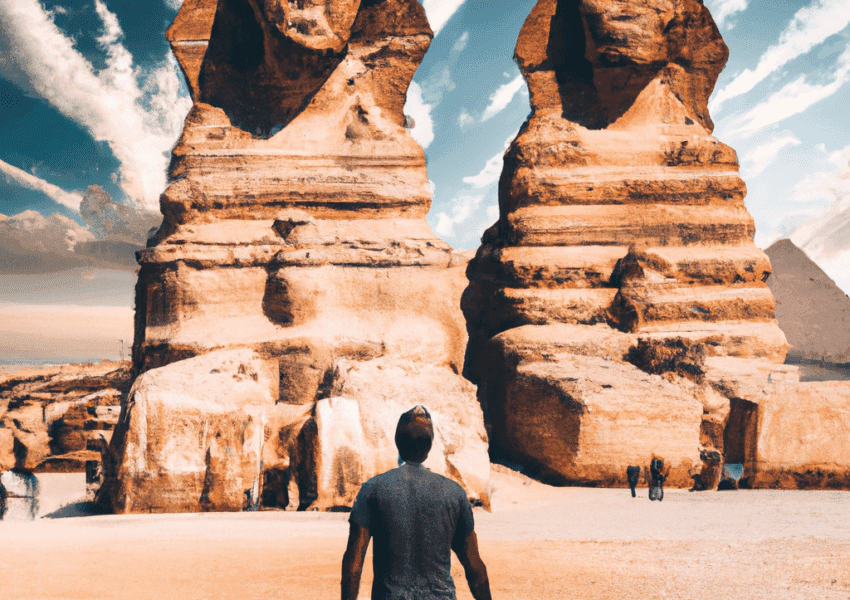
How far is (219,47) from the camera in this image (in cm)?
880

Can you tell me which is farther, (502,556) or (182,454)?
(182,454)

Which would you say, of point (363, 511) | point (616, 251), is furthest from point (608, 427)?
point (363, 511)

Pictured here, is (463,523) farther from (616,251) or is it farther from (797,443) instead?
(616,251)

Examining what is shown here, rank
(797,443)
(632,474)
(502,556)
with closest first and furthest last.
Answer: (502,556), (632,474), (797,443)

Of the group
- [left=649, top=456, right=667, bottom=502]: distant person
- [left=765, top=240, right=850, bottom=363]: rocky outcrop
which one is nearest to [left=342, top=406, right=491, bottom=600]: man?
[left=649, top=456, right=667, bottom=502]: distant person

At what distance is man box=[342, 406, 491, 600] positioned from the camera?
Result: 2543 millimetres

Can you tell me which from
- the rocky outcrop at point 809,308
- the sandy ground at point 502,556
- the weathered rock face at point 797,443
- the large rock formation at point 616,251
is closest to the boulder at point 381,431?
the sandy ground at point 502,556

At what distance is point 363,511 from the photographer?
256 centimetres

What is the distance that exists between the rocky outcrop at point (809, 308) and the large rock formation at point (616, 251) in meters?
14.3

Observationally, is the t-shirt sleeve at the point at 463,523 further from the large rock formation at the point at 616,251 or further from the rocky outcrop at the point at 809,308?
the rocky outcrop at the point at 809,308

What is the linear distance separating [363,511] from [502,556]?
92.2 inches

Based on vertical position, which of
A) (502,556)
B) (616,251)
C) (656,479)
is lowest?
(502,556)

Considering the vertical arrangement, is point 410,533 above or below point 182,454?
above

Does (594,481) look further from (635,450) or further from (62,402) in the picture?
(62,402)
